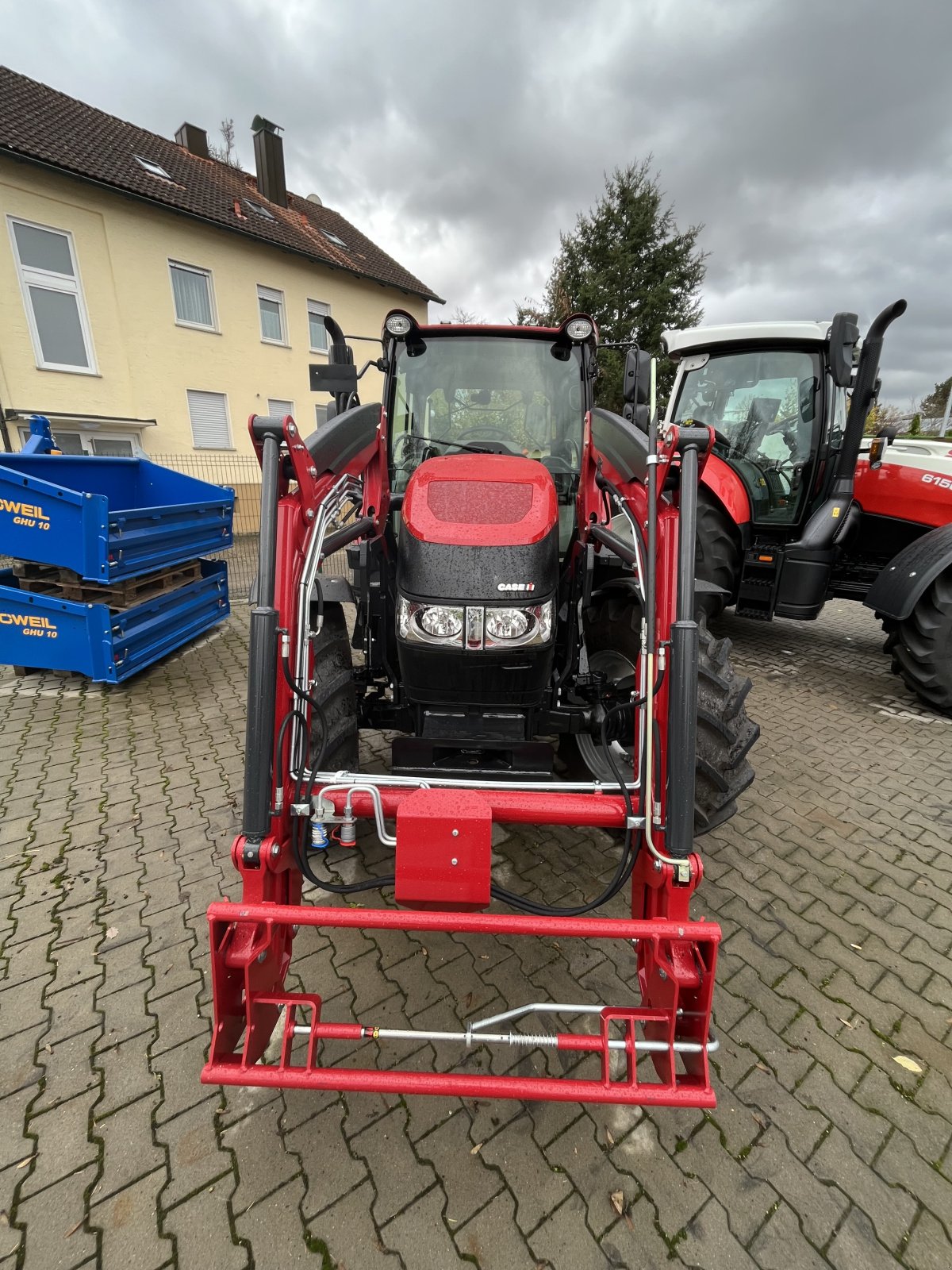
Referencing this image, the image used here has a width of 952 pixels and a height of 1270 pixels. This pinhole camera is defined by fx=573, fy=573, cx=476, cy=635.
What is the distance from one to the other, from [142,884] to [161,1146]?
1.16 metres

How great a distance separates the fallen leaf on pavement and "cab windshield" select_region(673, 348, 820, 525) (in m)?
4.13

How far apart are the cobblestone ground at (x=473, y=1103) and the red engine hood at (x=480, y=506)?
5.15 ft

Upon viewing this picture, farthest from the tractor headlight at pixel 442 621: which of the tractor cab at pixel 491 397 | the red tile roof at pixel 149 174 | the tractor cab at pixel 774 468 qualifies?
the red tile roof at pixel 149 174

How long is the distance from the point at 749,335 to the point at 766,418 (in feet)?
2.27


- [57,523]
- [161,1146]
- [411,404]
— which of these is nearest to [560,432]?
[411,404]

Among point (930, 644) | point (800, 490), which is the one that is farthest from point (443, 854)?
point (800, 490)

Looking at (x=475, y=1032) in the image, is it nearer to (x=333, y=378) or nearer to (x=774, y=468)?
(x=333, y=378)

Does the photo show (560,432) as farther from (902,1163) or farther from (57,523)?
(57,523)

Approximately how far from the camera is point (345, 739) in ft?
7.31

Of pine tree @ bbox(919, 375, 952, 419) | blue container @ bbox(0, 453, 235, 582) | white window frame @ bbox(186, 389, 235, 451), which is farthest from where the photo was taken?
pine tree @ bbox(919, 375, 952, 419)

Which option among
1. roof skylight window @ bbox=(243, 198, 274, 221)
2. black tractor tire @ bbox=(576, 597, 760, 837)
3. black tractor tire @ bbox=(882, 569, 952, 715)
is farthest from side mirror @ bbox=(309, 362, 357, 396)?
roof skylight window @ bbox=(243, 198, 274, 221)

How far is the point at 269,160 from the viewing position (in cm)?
1495

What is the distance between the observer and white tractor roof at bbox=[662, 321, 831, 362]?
4625mm

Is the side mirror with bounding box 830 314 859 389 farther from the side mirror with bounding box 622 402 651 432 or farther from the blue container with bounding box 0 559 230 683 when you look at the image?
the blue container with bounding box 0 559 230 683
